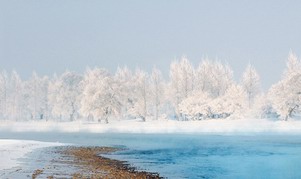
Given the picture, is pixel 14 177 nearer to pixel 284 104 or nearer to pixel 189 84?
pixel 284 104

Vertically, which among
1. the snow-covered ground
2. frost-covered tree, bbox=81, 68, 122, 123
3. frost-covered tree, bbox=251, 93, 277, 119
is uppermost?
frost-covered tree, bbox=81, 68, 122, 123

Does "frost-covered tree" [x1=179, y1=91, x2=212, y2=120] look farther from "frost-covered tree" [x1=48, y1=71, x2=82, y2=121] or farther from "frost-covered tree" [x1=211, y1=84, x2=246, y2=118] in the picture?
"frost-covered tree" [x1=48, y1=71, x2=82, y2=121]

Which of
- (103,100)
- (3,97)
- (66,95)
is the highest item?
(3,97)

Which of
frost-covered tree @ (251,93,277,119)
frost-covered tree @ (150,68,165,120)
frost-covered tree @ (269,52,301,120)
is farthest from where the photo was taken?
frost-covered tree @ (150,68,165,120)

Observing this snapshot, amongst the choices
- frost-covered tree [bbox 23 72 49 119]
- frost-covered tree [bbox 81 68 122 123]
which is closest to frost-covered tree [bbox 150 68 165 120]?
frost-covered tree [bbox 81 68 122 123]

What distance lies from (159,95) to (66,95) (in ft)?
91.5

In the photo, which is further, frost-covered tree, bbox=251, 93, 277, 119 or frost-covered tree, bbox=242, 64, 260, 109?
frost-covered tree, bbox=242, 64, 260, 109

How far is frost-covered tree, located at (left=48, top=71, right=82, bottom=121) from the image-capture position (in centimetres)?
13350

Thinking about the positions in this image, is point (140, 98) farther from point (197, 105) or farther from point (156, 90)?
point (197, 105)

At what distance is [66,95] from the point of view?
5256 inches

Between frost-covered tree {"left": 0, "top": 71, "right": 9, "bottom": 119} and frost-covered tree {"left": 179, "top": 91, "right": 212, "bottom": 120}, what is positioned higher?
frost-covered tree {"left": 0, "top": 71, "right": 9, "bottom": 119}

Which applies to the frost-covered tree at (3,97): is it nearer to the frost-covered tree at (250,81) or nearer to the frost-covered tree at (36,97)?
the frost-covered tree at (36,97)

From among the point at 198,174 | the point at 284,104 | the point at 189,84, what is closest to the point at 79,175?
the point at 198,174

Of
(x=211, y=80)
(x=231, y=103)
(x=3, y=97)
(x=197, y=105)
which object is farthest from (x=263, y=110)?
(x=3, y=97)
